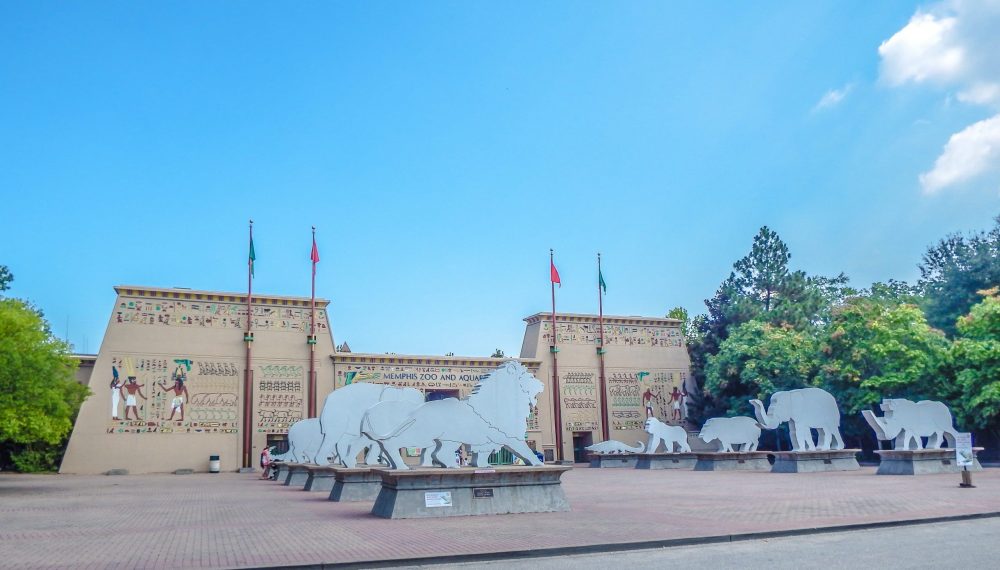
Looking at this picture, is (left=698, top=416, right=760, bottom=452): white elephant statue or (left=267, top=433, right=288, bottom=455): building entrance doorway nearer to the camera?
(left=698, top=416, right=760, bottom=452): white elephant statue

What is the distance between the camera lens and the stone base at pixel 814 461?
23.8 metres

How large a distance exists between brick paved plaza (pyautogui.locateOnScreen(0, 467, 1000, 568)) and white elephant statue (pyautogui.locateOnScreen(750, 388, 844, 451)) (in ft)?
15.0

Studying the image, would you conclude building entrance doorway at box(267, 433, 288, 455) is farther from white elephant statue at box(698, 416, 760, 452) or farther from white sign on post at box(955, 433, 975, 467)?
white sign on post at box(955, 433, 975, 467)

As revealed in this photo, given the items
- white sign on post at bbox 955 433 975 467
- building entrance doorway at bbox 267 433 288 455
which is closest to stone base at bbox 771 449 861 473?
white sign on post at bbox 955 433 975 467

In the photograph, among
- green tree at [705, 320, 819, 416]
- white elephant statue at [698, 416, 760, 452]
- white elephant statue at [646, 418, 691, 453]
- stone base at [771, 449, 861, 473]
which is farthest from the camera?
green tree at [705, 320, 819, 416]

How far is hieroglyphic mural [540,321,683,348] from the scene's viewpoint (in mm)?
37750

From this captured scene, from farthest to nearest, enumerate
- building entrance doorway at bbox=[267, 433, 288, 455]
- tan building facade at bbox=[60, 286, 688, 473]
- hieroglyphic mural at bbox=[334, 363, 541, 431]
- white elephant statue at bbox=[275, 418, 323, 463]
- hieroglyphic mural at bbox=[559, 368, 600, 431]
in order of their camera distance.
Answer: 1. hieroglyphic mural at bbox=[559, 368, 600, 431]
2. hieroglyphic mural at bbox=[334, 363, 541, 431]
3. building entrance doorway at bbox=[267, 433, 288, 455]
4. tan building facade at bbox=[60, 286, 688, 473]
5. white elephant statue at bbox=[275, 418, 323, 463]

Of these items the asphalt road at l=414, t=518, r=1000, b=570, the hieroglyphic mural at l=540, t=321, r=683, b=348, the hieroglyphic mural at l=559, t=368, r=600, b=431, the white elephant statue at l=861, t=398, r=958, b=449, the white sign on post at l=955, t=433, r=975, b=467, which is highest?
the hieroglyphic mural at l=540, t=321, r=683, b=348

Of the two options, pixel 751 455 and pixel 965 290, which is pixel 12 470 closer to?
pixel 751 455

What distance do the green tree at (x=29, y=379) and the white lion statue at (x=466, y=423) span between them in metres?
11.0

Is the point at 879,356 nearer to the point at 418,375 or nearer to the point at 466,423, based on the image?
the point at 418,375

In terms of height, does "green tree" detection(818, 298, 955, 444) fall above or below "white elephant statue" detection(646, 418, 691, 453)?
above

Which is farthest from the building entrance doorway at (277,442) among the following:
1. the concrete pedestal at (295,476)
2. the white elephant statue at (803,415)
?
the white elephant statue at (803,415)

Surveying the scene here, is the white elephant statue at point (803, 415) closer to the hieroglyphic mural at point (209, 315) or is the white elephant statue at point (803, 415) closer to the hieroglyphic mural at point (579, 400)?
the hieroglyphic mural at point (579, 400)
